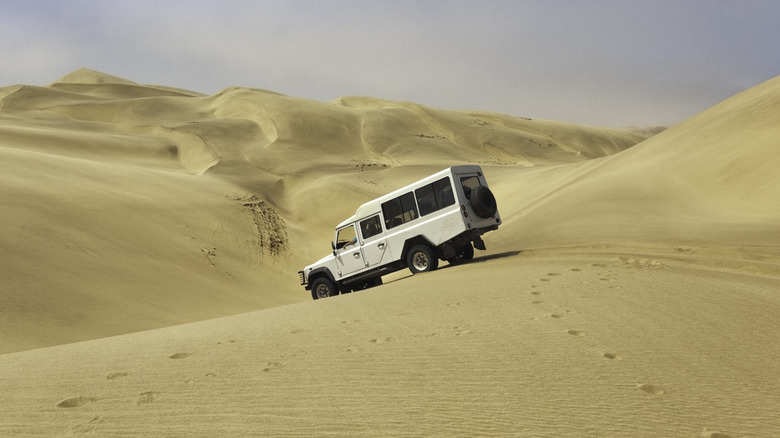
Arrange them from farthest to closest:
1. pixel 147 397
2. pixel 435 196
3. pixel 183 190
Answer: pixel 183 190
pixel 435 196
pixel 147 397

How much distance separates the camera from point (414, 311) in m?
8.59

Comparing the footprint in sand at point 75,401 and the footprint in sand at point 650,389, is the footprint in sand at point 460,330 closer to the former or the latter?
the footprint in sand at point 650,389

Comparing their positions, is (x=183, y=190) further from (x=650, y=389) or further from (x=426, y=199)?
(x=650, y=389)

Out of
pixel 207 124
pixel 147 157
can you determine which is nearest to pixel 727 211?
pixel 147 157

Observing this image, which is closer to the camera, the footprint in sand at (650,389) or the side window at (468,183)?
the footprint in sand at (650,389)

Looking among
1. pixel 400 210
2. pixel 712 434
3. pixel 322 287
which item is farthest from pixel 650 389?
pixel 322 287

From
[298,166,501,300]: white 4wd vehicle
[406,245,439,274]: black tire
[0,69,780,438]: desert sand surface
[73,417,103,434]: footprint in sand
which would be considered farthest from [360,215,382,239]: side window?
[73,417,103,434]: footprint in sand

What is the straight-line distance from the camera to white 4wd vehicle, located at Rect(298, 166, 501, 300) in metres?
13.8

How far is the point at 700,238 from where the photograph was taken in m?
13.5

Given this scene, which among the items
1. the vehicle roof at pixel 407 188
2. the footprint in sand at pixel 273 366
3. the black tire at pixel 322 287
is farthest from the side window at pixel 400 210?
the footprint in sand at pixel 273 366

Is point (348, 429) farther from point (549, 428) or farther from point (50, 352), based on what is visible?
point (50, 352)

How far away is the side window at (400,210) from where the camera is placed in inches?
566

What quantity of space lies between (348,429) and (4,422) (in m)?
2.65

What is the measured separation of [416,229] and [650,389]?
9353 mm
